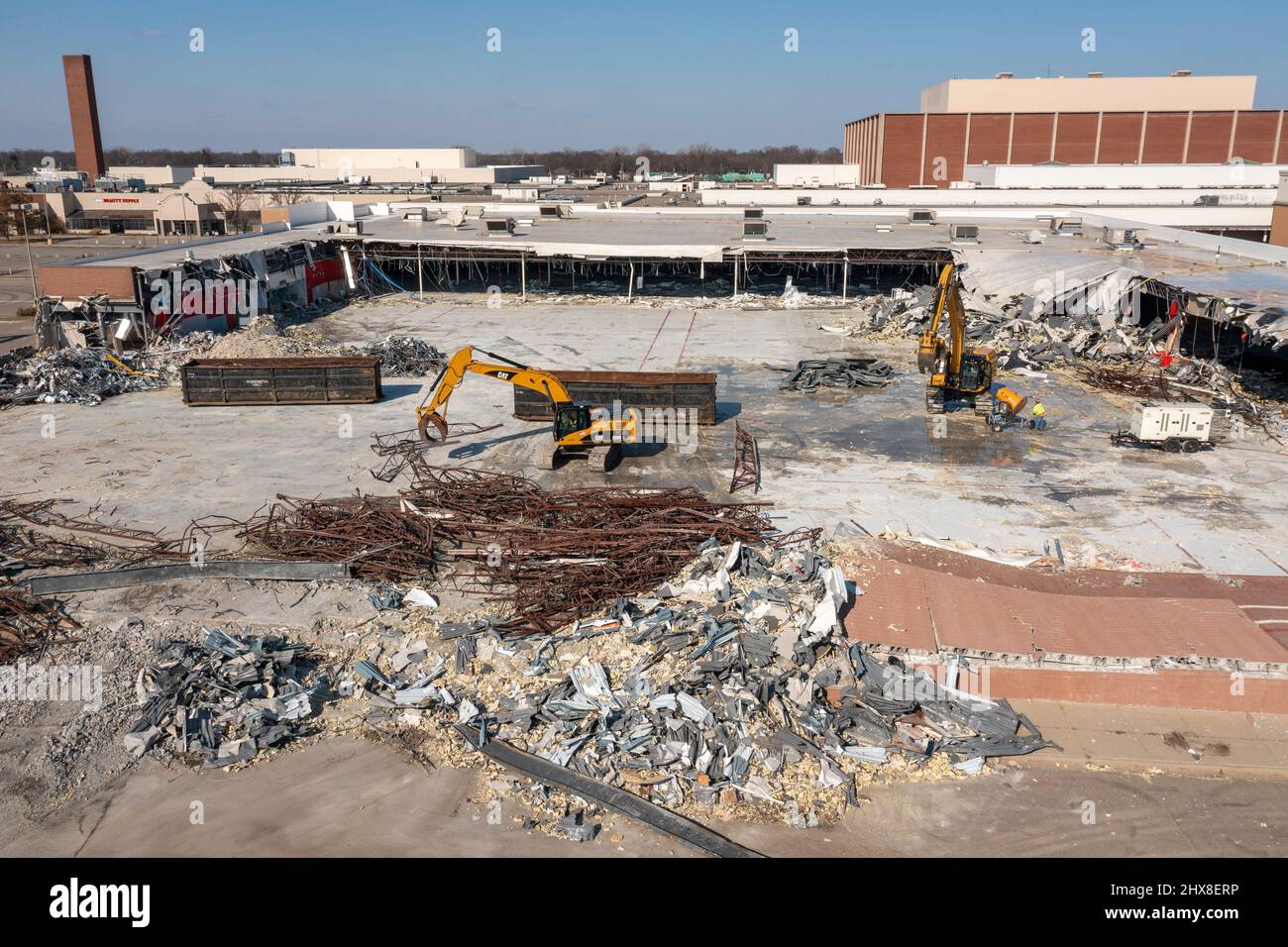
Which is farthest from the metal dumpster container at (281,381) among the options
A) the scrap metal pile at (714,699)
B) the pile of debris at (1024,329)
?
the pile of debris at (1024,329)

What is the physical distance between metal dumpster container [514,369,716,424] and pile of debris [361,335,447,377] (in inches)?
271

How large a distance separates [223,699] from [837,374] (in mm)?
18515

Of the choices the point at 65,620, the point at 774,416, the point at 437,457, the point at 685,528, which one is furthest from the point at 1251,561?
the point at 65,620

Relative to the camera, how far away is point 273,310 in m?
34.9

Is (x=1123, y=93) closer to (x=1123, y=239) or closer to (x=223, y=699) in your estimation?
(x=1123, y=239)

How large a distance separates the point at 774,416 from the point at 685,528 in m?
8.46

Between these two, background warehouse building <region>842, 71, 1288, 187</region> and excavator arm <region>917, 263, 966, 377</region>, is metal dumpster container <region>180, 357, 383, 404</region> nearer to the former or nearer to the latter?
excavator arm <region>917, 263, 966, 377</region>

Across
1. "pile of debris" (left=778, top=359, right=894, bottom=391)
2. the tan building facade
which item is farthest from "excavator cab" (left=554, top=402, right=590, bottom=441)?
the tan building facade

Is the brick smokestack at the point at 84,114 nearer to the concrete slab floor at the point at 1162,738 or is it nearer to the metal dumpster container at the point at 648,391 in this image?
the metal dumpster container at the point at 648,391

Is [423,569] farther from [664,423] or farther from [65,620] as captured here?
[664,423]

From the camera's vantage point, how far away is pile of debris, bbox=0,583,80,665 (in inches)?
461

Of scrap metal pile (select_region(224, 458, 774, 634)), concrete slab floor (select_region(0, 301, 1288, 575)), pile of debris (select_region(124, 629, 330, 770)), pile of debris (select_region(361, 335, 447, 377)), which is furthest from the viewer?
pile of debris (select_region(361, 335, 447, 377))
